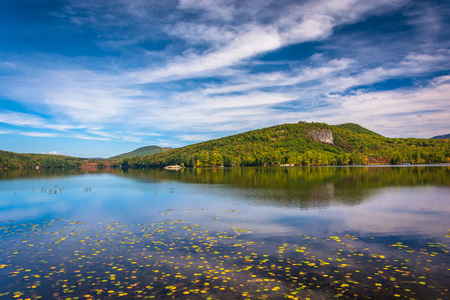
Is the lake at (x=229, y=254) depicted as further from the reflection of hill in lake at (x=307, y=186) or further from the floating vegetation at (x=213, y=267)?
the reflection of hill in lake at (x=307, y=186)

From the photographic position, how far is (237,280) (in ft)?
39.2

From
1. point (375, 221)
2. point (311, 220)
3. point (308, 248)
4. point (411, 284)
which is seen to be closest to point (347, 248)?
point (308, 248)

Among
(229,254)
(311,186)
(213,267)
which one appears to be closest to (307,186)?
(311,186)

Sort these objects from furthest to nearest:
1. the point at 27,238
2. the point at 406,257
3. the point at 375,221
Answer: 1. the point at 375,221
2. the point at 27,238
3. the point at 406,257

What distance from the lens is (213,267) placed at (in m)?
13.4

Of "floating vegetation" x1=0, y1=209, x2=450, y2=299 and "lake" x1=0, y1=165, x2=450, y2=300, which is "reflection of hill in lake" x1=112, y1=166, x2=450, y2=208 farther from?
→ "floating vegetation" x1=0, y1=209, x2=450, y2=299

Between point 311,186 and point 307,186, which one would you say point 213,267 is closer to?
point 307,186

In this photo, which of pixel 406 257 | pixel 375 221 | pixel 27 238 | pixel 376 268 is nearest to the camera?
pixel 376 268

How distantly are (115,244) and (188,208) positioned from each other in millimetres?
13765

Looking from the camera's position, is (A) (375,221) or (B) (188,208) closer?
(A) (375,221)

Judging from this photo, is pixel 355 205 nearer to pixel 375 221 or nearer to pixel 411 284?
pixel 375 221

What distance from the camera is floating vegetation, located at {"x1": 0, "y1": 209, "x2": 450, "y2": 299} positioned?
1095 centimetres

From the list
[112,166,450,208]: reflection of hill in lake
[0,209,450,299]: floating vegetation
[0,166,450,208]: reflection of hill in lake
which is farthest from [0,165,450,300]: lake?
[0,166,450,208]: reflection of hill in lake

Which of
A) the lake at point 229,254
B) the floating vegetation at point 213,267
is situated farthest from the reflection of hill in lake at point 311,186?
the floating vegetation at point 213,267
